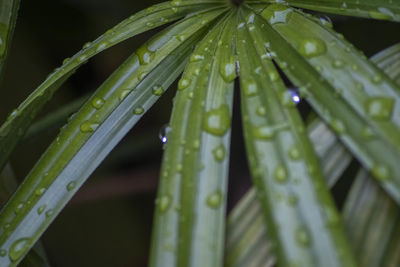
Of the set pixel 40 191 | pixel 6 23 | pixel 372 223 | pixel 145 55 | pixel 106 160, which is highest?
pixel 106 160

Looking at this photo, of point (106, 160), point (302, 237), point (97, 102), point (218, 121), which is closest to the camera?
point (302, 237)

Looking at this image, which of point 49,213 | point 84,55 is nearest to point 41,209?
point 49,213

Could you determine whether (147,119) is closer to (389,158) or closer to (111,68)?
(111,68)

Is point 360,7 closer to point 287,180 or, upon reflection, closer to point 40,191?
point 287,180

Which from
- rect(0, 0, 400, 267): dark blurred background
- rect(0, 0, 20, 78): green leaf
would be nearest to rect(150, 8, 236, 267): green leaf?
rect(0, 0, 20, 78): green leaf

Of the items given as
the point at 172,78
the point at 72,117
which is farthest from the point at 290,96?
the point at 72,117

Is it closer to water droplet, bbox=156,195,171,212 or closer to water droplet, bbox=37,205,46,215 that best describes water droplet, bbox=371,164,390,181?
water droplet, bbox=156,195,171,212
